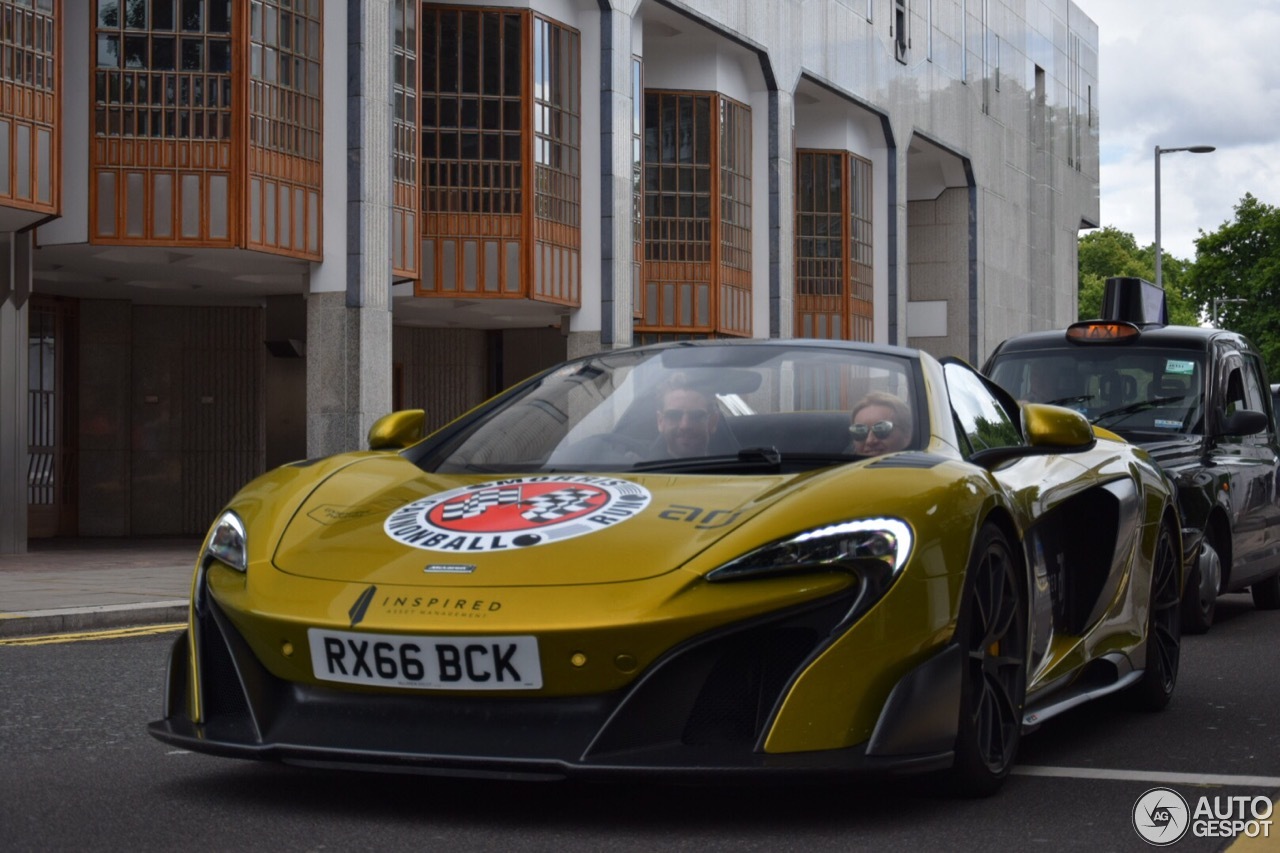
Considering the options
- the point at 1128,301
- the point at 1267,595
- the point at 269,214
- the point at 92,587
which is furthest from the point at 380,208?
the point at 1267,595

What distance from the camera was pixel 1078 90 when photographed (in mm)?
54469

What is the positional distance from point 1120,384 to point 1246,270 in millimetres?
69643

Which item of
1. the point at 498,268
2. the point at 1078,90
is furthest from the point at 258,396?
the point at 1078,90

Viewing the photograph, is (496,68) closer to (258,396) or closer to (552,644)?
(258,396)

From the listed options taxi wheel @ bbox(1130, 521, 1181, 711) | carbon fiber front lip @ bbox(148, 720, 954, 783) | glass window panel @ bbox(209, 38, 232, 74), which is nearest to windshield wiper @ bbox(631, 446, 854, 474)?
carbon fiber front lip @ bbox(148, 720, 954, 783)

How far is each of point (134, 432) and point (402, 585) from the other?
22.9m

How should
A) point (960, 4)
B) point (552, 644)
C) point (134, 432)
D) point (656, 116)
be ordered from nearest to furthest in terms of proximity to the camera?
1. point (552, 644)
2. point (134, 432)
3. point (656, 116)
4. point (960, 4)

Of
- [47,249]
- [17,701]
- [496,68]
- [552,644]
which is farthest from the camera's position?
[496,68]

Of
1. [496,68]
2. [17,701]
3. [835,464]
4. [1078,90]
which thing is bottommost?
[17,701]

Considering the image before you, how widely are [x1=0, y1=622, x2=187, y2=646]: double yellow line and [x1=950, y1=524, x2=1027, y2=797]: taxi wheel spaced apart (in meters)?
6.61

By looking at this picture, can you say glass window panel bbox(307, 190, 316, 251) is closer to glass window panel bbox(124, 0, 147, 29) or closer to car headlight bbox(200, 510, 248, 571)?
glass window panel bbox(124, 0, 147, 29)

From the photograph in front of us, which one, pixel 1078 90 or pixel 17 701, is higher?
pixel 1078 90

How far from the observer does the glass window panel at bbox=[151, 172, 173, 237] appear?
65.3 ft

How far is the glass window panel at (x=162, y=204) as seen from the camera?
65.3ft
